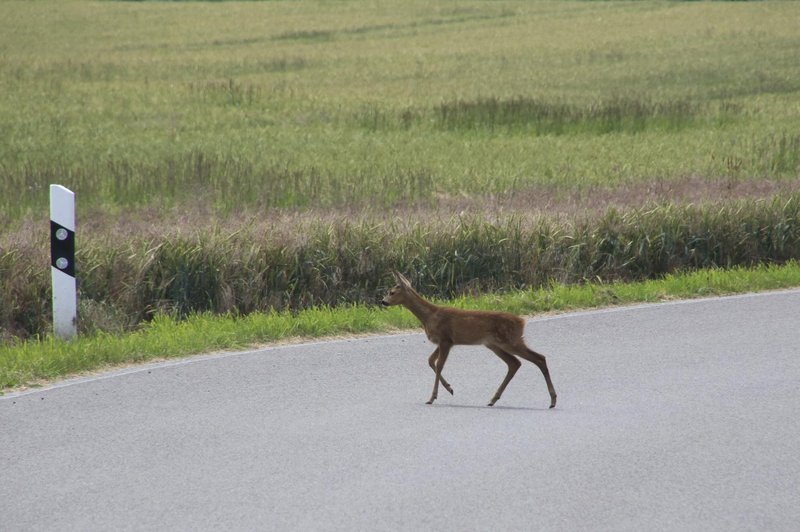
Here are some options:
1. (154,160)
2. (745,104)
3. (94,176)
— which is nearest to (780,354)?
(94,176)

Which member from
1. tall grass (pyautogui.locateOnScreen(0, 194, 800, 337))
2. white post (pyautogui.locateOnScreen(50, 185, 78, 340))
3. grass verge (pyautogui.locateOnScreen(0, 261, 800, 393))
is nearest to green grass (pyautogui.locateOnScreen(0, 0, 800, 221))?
tall grass (pyautogui.locateOnScreen(0, 194, 800, 337))

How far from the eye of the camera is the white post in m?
10.1

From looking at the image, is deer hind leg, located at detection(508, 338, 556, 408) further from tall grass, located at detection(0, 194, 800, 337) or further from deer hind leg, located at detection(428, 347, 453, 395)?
tall grass, located at detection(0, 194, 800, 337)

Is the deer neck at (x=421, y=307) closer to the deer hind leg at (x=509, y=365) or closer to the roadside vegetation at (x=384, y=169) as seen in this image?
the deer hind leg at (x=509, y=365)

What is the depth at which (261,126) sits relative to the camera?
97.8 feet

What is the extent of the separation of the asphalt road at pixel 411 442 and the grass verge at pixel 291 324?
37 cm

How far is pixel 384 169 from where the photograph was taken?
21.8 m

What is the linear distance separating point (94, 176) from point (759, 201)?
10541 millimetres

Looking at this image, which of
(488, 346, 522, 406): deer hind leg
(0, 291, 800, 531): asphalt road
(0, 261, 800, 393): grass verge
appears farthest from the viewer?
(0, 261, 800, 393): grass verge

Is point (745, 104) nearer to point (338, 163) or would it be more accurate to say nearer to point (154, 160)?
point (338, 163)

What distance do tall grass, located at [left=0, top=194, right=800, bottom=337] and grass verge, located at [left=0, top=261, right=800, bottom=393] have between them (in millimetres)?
394

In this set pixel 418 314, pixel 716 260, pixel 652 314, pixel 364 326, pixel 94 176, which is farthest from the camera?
pixel 94 176

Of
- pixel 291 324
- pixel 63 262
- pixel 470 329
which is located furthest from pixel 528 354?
pixel 63 262

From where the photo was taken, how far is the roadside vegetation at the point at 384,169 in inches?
470
